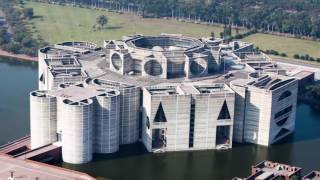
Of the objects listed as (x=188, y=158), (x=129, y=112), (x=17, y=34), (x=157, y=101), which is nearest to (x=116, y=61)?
(x=129, y=112)

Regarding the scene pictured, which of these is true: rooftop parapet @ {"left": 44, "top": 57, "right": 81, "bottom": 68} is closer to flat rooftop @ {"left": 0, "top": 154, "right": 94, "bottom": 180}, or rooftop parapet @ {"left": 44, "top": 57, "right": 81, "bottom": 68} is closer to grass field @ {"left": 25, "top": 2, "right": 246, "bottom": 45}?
flat rooftop @ {"left": 0, "top": 154, "right": 94, "bottom": 180}

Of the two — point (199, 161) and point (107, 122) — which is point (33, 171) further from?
point (199, 161)

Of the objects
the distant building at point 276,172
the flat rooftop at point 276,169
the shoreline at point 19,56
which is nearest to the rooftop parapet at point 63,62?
the flat rooftop at point 276,169

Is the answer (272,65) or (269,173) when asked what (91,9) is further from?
(269,173)

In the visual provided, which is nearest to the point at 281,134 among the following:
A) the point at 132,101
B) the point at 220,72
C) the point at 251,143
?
the point at 251,143

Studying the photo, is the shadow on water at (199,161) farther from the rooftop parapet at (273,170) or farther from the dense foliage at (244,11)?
the dense foliage at (244,11)
